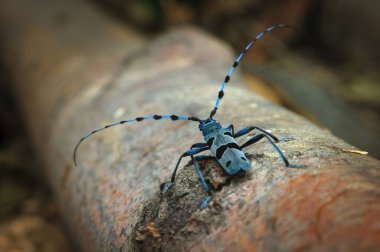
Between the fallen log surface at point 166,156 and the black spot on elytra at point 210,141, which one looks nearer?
the fallen log surface at point 166,156

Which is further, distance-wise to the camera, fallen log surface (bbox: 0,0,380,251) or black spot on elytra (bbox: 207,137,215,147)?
black spot on elytra (bbox: 207,137,215,147)

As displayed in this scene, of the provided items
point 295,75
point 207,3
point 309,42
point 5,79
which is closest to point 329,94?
point 295,75

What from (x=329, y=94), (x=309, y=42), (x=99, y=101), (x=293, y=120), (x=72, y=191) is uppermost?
(x=309, y=42)

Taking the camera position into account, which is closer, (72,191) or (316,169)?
(316,169)

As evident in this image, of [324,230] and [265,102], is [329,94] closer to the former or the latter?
[265,102]

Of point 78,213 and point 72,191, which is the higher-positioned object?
point 72,191

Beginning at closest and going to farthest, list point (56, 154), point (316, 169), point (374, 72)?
point (316, 169)
point (56, 154)
point (374, 72)

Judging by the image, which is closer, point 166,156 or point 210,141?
point 210,141

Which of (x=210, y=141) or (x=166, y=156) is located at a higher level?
(x=166, y=156)
